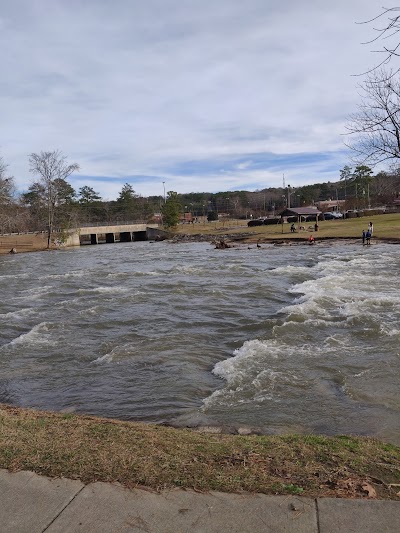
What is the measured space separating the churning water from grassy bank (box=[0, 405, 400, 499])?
168 centimetres

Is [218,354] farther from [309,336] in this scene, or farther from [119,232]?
[119,232]

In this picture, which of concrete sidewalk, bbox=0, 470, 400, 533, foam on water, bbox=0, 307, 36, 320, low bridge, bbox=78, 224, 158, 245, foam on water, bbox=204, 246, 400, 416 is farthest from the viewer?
low bridge, bbox=78, 224, 158, 245

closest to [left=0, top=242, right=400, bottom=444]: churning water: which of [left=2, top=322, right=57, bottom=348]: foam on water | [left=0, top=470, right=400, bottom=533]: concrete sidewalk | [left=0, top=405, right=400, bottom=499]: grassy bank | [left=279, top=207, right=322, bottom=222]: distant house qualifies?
[left=2, top=322, right=57, bottom=348]: foam on water

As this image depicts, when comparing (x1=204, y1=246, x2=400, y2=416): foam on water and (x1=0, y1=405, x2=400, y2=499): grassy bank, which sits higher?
(x1=0, y1=405, x2=400, y2=499): grassy bank

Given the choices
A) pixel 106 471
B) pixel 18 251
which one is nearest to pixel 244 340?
pixel 106 471

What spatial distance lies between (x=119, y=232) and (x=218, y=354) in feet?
245

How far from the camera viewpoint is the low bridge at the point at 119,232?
254 ft

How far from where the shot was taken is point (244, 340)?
1092 centimetres

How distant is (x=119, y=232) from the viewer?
271 feet

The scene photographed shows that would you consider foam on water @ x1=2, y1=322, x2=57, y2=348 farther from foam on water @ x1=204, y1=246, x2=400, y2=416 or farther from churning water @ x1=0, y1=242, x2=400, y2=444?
foam on water @ x1=204, y1=246, x2=400, y2=416

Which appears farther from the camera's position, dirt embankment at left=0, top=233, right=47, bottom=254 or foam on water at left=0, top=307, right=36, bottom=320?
dirt embankment at left=0, top=233, right=47, bottom=254

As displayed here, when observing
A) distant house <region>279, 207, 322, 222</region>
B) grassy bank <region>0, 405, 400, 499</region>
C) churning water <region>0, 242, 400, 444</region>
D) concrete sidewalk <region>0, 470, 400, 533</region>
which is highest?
distant house <region>279, 207, 322, 222</region>

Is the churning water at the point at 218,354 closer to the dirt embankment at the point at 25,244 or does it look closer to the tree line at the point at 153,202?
the tree line at the point at 153,202

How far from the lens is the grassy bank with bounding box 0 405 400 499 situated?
3305 millimetres
